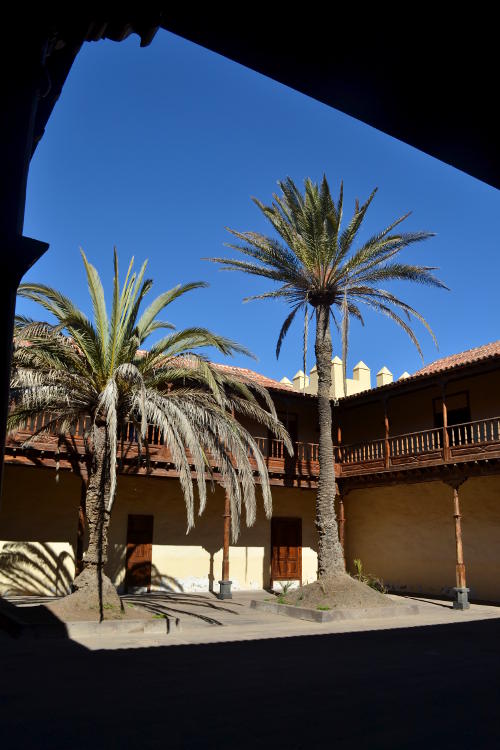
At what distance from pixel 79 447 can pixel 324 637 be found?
28.5ft

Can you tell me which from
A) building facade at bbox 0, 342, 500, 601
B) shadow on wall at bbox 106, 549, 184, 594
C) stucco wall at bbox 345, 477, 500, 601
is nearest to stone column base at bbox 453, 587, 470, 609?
building facade at bbox 0, 342, 500, 601

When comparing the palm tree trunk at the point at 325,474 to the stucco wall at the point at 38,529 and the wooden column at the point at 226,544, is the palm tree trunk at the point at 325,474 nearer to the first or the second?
the wooden column at the point at 226,544

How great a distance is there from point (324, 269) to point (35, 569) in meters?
11.4

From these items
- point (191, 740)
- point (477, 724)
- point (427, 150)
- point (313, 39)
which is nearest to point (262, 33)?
point (313, 39)

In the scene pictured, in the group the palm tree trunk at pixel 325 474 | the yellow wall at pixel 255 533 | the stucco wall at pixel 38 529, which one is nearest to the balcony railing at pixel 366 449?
the yellow wall at pixel 255 533

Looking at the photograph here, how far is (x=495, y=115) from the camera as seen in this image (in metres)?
2.25

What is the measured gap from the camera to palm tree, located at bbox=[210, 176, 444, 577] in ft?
52.9

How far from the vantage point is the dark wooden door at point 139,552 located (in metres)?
19.4

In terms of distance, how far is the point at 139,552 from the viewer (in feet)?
64.4

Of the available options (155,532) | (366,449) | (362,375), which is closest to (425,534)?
(366,449)

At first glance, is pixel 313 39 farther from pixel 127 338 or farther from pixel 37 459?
pixel 37 459

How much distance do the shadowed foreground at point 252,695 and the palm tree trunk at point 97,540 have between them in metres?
1.57

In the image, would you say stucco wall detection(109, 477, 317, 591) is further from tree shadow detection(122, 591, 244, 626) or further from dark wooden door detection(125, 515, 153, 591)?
tree shadow detection(122, 591, 244, 626)

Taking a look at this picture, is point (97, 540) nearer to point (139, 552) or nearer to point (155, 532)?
point (139, 552)
